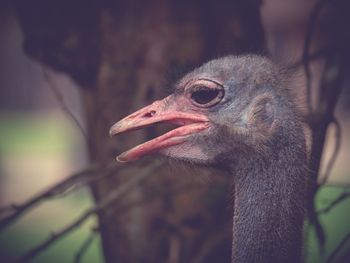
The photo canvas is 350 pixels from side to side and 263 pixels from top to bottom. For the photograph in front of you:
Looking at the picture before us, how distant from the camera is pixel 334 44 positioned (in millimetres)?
2854

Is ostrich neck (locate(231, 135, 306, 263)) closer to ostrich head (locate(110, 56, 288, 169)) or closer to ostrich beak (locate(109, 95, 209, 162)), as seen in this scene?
ostrich head (locate(110, 56, 288, 169))

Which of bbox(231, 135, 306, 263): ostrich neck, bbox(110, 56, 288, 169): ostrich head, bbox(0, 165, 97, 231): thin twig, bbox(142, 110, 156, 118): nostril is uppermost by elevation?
bbox(0, 165, 97, 231): thin twig

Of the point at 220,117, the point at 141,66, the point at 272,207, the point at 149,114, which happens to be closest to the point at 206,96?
the point at 220,117

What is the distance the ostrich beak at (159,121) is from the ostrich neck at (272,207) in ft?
0.75

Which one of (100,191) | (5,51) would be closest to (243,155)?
(100,191)

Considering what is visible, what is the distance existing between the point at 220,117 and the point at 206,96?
0.30 feet

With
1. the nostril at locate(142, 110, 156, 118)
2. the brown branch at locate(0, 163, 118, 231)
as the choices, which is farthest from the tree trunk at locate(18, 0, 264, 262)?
the nostril at locate(142, 110, 156, 118)

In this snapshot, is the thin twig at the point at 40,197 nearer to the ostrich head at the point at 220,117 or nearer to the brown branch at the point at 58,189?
the brown branch at the point at 58,189

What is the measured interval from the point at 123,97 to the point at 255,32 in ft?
2.42

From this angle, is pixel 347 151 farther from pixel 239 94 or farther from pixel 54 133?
pixel 239 94

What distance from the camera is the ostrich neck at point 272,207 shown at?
7.30 feet

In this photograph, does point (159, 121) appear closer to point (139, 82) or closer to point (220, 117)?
point (220, 117)

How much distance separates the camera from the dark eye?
228 centimetres

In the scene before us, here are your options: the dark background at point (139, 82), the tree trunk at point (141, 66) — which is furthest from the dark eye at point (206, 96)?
the tree trunk at point (141, 66)
